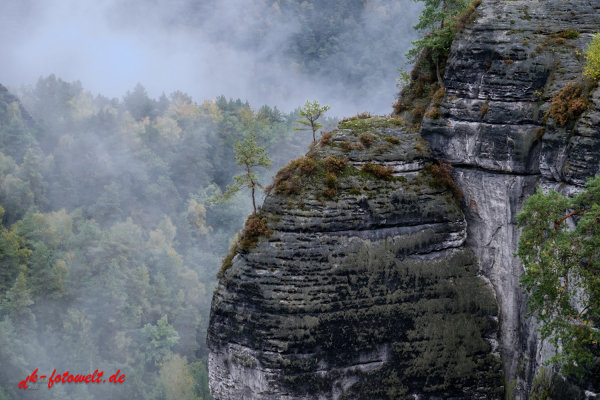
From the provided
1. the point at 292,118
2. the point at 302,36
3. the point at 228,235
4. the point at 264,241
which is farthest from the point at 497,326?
the point at 302,36

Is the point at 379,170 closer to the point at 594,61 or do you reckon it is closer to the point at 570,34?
the point at 594,61

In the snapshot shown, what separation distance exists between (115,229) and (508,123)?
58601 mm

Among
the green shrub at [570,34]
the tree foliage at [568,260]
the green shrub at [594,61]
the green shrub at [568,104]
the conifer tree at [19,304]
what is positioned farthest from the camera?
the conifer tree at [19,304]

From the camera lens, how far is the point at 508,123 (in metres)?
19.2

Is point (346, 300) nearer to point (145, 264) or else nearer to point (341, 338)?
point (341, 338)

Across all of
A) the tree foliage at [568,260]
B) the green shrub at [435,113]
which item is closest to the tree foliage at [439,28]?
the green shrub at [435,113]

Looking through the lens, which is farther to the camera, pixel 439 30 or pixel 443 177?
pixel 439 30

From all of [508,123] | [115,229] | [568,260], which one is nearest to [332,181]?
[508,123]

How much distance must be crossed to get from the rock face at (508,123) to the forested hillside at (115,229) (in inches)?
1444

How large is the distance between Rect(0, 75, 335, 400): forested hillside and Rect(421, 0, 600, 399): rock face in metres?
36.7

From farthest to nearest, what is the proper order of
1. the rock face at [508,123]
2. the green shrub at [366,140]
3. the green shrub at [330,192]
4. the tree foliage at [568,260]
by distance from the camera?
the green shrub at [366,140] → the green shrub at [330,192] → the rock face at [508,123] → the tree foliage at [568,260]

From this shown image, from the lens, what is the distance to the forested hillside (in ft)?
168

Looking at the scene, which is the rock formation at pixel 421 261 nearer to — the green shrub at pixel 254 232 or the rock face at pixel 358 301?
the rock face at pixel 358 301

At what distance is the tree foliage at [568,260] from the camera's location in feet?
44.2
